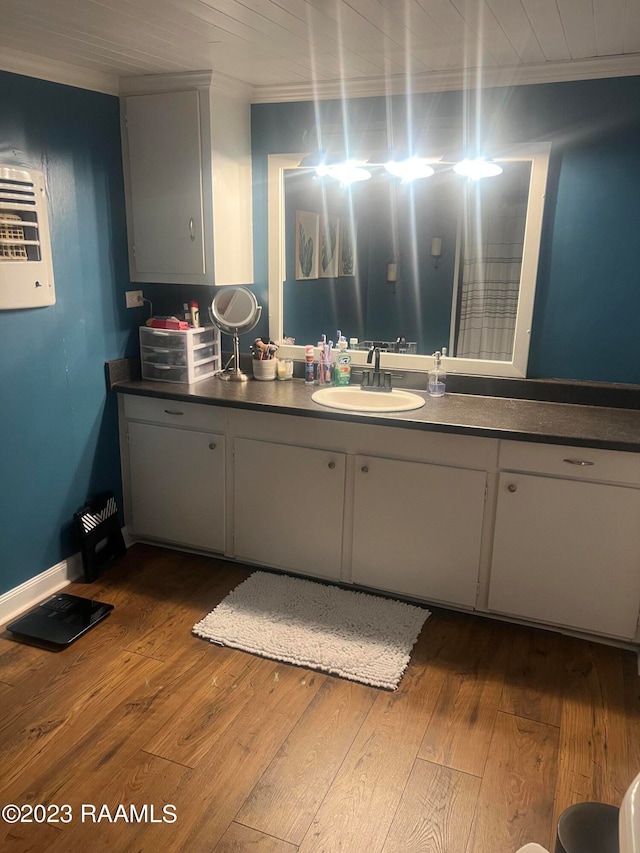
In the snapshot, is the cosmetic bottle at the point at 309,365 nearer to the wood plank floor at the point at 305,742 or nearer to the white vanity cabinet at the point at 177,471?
the white vanity cabinet at the point at 177,471

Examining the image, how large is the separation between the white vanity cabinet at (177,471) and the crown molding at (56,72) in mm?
1346

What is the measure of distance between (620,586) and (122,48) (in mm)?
2682

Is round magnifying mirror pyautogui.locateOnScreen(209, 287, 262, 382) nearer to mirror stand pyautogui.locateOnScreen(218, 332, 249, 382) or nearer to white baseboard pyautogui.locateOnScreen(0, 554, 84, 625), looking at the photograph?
mirror stand pyautogui.locateOnScreen(218, 332, 249, 382)

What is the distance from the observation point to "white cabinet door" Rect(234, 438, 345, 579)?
276cm

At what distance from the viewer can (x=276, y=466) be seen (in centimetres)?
282

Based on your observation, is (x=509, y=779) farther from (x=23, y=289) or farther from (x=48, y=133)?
(x=48, y=133)

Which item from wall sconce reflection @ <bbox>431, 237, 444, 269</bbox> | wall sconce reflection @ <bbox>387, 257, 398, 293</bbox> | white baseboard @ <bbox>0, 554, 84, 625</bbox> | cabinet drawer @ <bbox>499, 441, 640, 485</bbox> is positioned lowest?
white baseboard @ <bbox>0, 554, 84, 625</bbox>

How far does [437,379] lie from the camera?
2.90 meters

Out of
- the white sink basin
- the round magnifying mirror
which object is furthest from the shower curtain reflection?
the round magnifying mirror

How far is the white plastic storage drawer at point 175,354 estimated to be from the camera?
10.0 feet

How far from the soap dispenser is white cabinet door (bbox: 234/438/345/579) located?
1.76ft

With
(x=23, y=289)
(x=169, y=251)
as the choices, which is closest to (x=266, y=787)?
(x=23, y=289)

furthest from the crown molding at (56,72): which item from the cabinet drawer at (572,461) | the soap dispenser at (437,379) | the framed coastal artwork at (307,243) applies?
the cabinet drawer at (572,461)

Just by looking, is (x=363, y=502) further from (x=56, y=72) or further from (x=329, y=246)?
(x=56, y=72)
